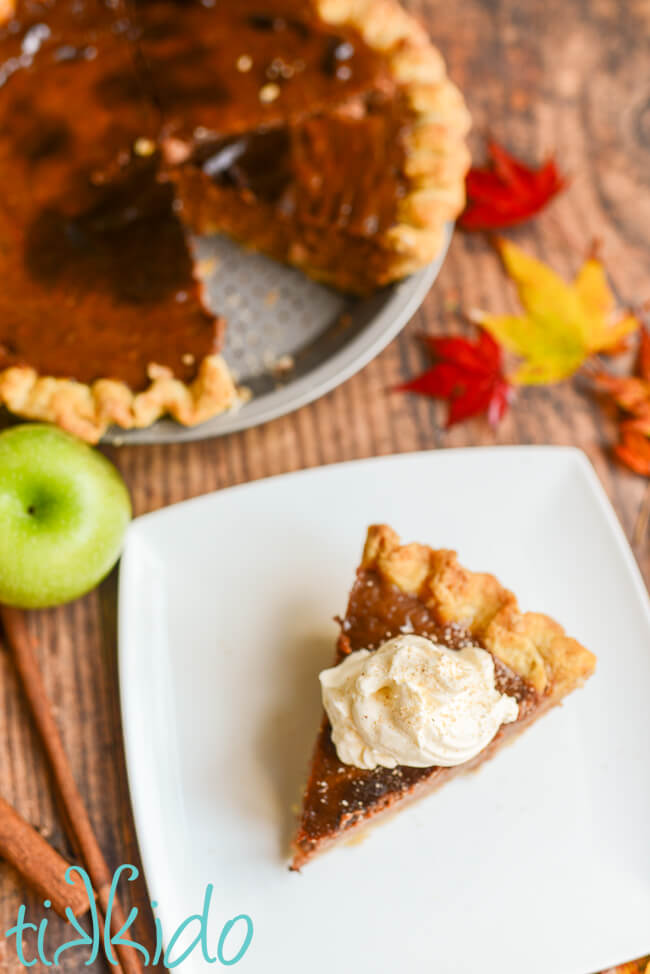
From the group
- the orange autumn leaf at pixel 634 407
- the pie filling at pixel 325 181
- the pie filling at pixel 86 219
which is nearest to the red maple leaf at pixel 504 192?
the pie filling at pixel 325 181

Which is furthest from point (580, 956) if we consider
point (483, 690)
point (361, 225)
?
point (361, 225)

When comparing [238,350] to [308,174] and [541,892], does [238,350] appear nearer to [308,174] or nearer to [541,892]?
[308,174]

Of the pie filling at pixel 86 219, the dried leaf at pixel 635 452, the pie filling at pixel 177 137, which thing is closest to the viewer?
the pie filling at pixel 86 219

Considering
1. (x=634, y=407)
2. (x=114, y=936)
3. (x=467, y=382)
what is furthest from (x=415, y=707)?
(x=634, y=407)

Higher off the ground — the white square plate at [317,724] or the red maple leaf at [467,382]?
the red maple leaf at [467,382]

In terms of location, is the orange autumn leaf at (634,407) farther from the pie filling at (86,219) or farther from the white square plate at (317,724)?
the pie filling at (86,219)

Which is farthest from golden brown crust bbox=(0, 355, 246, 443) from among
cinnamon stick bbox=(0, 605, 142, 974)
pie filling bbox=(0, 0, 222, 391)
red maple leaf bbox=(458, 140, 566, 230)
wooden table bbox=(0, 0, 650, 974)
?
red maple leaf bbox=(458, 140, 566, 230)

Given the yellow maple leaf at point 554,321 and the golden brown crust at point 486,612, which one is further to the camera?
the yellow maple leaf at point 554,321

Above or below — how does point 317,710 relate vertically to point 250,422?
below
